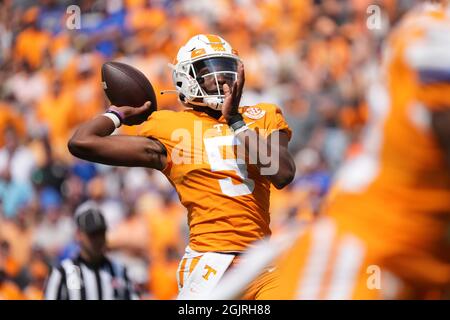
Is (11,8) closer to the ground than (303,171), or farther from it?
farther from it

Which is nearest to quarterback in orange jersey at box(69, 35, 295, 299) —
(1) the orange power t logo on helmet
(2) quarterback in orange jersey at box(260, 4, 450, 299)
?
(1) the orange power t logo on helmet

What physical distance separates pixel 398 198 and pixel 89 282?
3882mm

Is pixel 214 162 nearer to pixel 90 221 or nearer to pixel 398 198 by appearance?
pixel 398 198

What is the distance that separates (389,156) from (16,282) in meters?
6.39

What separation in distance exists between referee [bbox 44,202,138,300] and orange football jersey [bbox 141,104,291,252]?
5.88 ft

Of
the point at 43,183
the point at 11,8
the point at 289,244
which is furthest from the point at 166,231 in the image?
the point at 289,244

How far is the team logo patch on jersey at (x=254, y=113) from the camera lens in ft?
13.8

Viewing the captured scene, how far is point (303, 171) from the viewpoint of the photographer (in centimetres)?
731

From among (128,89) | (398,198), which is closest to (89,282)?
(128,89)

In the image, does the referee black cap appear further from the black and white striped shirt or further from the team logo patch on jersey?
the team logo patch on jersey

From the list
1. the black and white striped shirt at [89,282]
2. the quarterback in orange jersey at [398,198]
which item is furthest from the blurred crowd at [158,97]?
the quarterback in orange jersey at [398,198]

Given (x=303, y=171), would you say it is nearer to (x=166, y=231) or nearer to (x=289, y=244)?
(x=166, y=231)

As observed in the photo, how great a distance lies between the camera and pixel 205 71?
4.35 meters

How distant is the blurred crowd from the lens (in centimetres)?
755
